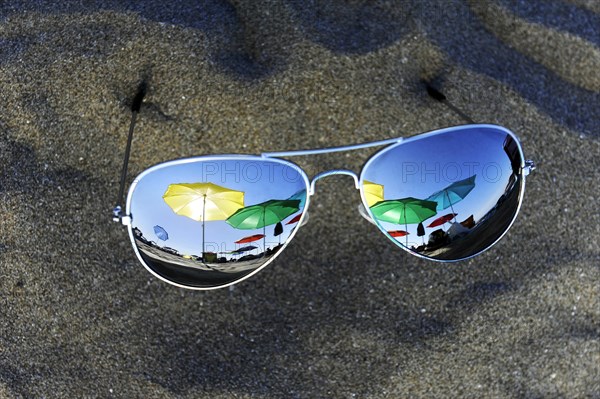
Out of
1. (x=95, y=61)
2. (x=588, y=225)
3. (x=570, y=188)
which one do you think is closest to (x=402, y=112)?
(x=570, y=188)

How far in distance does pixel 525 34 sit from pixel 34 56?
4.64 feet

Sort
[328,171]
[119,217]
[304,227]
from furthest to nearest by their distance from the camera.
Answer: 1. [304,227]
2. [328,171]
3. [119,217]

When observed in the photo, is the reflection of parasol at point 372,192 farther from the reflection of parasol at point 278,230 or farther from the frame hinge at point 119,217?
the frame hinge at point 119,217

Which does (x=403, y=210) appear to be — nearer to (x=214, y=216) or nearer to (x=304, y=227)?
(x=304, y=227)

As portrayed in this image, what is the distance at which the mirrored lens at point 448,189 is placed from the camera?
1306mm

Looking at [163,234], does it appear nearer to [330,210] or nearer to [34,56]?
[330,210]

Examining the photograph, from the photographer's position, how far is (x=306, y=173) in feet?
4.63

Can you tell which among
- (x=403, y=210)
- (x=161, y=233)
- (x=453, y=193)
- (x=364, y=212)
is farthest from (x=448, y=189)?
(x=161, y=233)

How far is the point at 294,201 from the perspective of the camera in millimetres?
1301

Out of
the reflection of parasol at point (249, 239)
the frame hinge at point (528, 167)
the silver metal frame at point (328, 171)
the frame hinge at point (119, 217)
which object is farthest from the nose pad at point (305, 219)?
the frame hinge at point (528, 167)

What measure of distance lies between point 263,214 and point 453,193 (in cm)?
51

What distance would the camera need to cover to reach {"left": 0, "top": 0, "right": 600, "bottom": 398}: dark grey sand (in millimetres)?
1336

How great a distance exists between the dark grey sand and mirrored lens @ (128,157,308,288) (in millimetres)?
134

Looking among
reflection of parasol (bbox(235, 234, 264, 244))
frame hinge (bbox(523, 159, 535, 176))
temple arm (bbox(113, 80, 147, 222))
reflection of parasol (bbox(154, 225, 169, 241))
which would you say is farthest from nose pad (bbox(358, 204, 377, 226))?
temple arm (bbox(113, 80, 147, 222))
